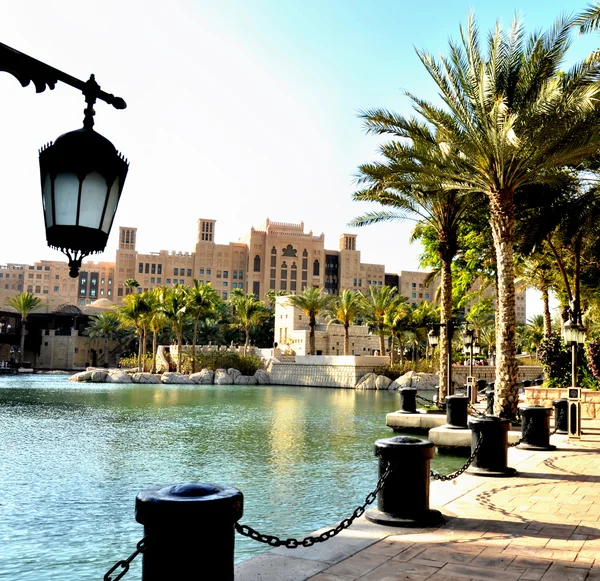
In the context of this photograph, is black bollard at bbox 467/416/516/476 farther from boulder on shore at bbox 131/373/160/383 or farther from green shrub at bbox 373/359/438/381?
boulder on shore at bbox 131/373/160/383

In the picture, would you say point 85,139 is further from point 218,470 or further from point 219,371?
point 219,371

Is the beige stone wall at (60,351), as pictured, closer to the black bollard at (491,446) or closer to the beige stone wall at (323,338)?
the beige stone wall at (323,338)

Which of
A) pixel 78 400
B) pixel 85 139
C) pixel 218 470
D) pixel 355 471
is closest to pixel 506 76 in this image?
pixel 355 471

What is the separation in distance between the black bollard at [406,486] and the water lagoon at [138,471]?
1607 mm

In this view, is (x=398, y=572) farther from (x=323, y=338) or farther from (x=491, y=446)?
(x=323, y=338)

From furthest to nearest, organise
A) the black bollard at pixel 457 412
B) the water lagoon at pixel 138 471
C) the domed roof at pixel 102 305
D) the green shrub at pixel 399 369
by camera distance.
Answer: the domed roof at pixel 102 305
the green shrub at pixel 399 369
the black bollard at pixel 457 412
the water lagoon at pixel 138 471

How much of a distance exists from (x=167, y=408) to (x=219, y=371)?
1122 inches

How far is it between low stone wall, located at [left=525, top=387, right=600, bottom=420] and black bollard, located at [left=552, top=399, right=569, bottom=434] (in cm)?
265

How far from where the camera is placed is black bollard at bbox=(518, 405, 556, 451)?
11.5m

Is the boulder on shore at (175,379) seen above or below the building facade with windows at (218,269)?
below

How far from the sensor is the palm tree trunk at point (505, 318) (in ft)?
47.9

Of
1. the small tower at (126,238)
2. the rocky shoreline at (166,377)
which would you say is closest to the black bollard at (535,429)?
the rocky shoreline at (166,377)

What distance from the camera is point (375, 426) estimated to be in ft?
66.2

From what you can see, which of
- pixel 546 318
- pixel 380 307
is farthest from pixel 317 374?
pixel 546 318
